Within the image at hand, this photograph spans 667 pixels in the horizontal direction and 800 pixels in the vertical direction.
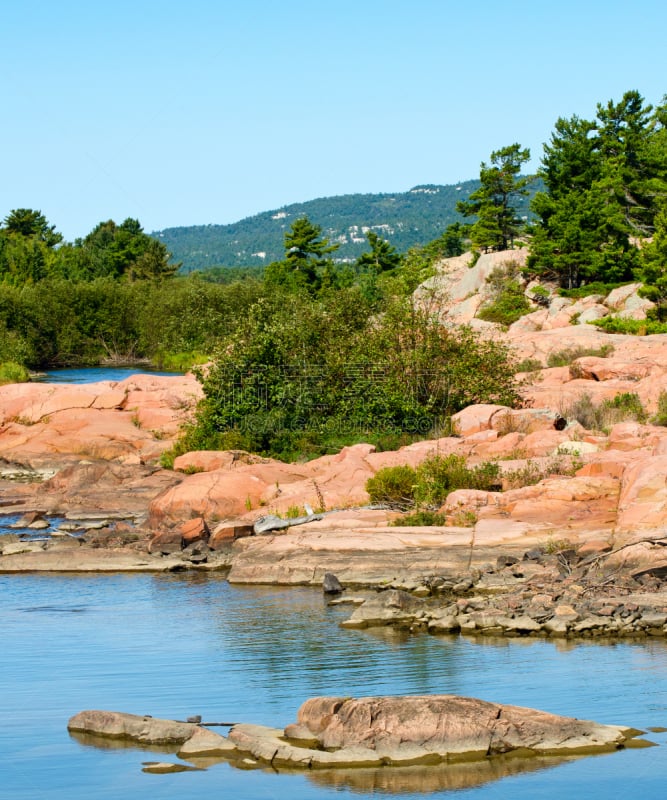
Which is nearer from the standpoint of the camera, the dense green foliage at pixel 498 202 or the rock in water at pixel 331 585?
the rock in water at pixel 331 585

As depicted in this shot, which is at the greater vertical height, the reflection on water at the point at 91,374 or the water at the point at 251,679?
the reflection on water at the point at 91,374

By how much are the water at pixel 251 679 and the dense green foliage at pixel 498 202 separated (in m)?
54.6

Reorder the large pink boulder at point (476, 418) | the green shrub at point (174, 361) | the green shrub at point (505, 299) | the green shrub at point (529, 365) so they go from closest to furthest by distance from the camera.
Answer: the large pink boulder at point (476, 418)
the green shrub at point (529, 365)
the green shrub at point (505, 299)
the green shrub at point (174, 361)

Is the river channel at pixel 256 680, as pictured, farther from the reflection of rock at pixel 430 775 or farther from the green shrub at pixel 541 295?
the green shrub at pixel 541 295

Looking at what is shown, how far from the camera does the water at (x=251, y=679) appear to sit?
9.35m

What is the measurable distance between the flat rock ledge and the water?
0.19 m

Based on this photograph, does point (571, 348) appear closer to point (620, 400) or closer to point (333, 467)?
point (620, 400)

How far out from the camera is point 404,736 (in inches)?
380

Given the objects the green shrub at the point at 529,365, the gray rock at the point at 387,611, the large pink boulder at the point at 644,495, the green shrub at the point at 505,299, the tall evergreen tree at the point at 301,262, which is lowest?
the gray rock at the point at 387,611

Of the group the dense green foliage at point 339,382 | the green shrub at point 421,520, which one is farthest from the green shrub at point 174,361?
the green shrub at point 421,520

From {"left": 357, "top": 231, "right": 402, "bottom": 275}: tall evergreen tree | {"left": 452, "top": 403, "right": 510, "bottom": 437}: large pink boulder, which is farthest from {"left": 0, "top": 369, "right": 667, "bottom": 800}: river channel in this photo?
{"left": 357, "top": 231, "right": 402, "bottom": 275}: tall evergreen tree

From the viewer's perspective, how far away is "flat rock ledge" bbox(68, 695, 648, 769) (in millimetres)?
9609

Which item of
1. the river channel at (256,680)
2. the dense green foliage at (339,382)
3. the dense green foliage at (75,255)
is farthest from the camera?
the dense green foliage at (75,255)

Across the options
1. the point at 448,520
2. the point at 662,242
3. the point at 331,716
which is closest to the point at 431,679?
the point at 331,716
